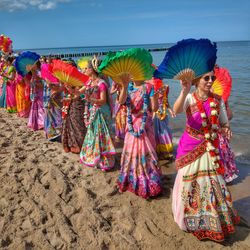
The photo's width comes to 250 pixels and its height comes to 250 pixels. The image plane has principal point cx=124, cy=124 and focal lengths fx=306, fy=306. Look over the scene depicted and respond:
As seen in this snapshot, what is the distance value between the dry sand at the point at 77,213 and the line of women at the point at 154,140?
191 millimetres

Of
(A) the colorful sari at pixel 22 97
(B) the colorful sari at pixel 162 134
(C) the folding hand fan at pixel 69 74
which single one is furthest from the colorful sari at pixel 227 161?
(A) the colorful sari at pixel 22 97

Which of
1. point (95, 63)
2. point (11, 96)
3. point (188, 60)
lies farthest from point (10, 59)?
point (188, 60)

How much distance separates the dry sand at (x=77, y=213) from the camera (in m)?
3.46

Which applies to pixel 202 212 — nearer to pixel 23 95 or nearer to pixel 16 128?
pixel 16 128

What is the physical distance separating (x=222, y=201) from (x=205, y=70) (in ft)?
4.69

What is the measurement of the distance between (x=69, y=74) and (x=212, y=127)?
2327 millimetres

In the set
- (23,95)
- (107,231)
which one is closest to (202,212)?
(107,231)

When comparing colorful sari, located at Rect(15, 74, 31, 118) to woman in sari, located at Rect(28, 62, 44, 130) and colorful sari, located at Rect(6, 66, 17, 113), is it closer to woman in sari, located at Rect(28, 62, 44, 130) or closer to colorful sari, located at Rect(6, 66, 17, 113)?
colorful sari, located at Rect(6, 66, 17, 113)

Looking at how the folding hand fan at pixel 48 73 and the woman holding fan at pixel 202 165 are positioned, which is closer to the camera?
the woman holding fan at pixel 202 165

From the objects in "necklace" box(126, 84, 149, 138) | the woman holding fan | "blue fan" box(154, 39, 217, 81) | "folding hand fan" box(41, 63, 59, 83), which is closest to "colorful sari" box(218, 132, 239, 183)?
"necklace" box(126, 84, 149, 138)

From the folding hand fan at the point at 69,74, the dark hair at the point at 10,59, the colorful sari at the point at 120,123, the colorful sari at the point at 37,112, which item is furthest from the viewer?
the dark hair at the point at 10,59

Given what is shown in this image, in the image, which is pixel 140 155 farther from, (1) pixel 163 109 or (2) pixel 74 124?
(2) pixel 74 124

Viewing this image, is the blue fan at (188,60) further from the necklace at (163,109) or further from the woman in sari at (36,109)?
the woman in sari at (36,109)

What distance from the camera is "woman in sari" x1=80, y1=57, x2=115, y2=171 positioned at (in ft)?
16.7
